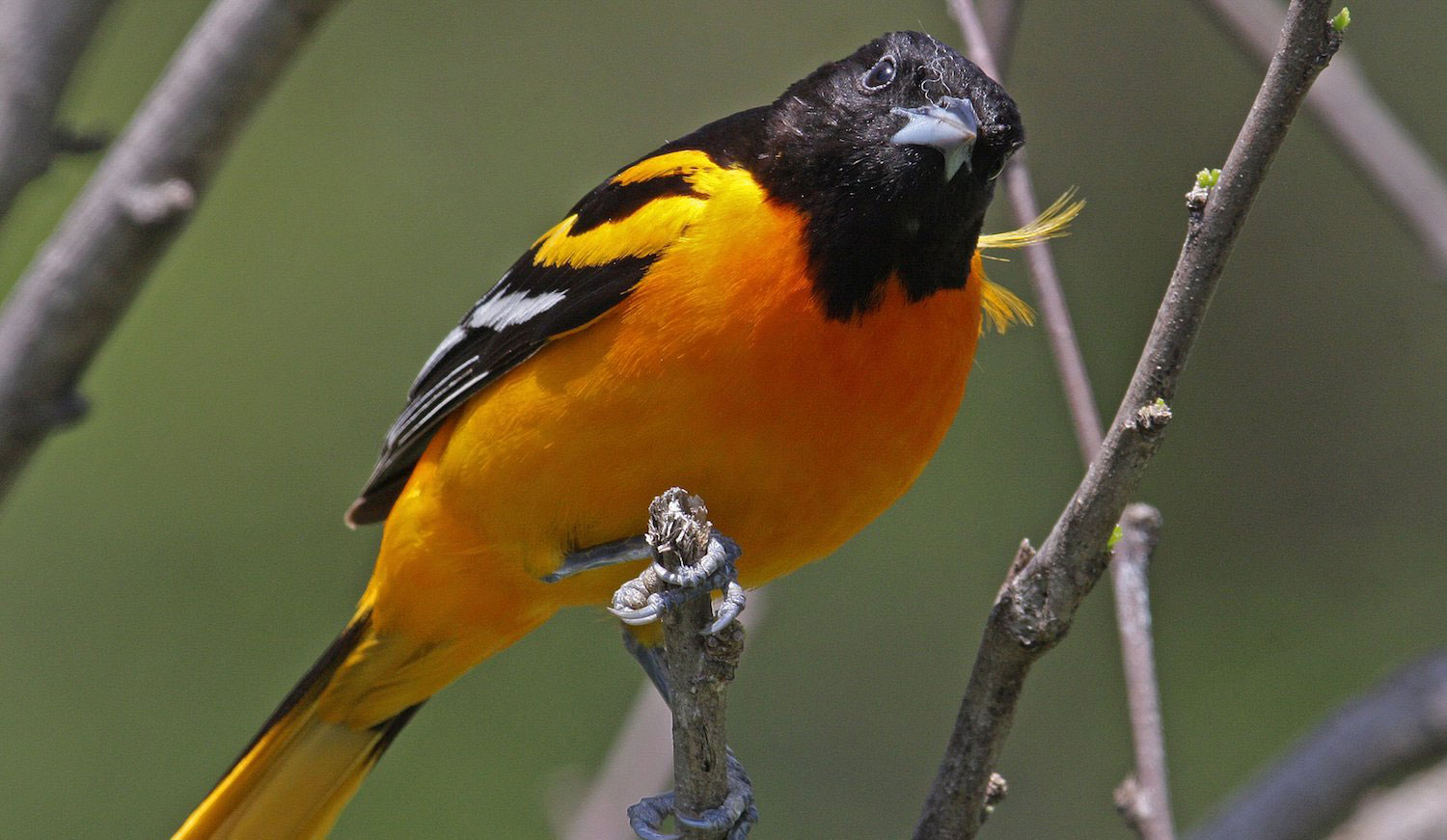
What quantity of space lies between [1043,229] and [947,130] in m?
0.36

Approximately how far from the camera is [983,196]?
10.2 ft

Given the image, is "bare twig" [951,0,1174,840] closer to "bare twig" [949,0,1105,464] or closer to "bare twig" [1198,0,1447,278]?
"bare twig" [949,0,1105,464]

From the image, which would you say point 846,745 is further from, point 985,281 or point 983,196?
point 983,196

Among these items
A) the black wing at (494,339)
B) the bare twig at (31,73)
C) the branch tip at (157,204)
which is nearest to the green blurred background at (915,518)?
the black wing at (494,339)

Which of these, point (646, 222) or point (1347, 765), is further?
point (1347, 765)

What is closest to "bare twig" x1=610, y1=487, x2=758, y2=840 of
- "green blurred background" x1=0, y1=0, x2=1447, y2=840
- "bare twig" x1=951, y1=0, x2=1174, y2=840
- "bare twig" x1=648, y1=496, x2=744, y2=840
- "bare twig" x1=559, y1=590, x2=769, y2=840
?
"bare twig" x1=648, y1=496, x2=744, y2=840

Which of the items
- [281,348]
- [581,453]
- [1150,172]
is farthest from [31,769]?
[1150,172]

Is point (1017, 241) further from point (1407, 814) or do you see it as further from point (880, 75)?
point (1407, 814)

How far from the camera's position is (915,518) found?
7.20m

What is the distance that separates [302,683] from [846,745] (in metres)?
3.65

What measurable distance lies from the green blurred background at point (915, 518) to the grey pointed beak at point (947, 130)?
3.54 m

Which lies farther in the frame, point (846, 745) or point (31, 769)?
point (846, 745)

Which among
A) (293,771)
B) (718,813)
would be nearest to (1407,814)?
(718,813)

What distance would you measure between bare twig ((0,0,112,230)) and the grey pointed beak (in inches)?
69.3
